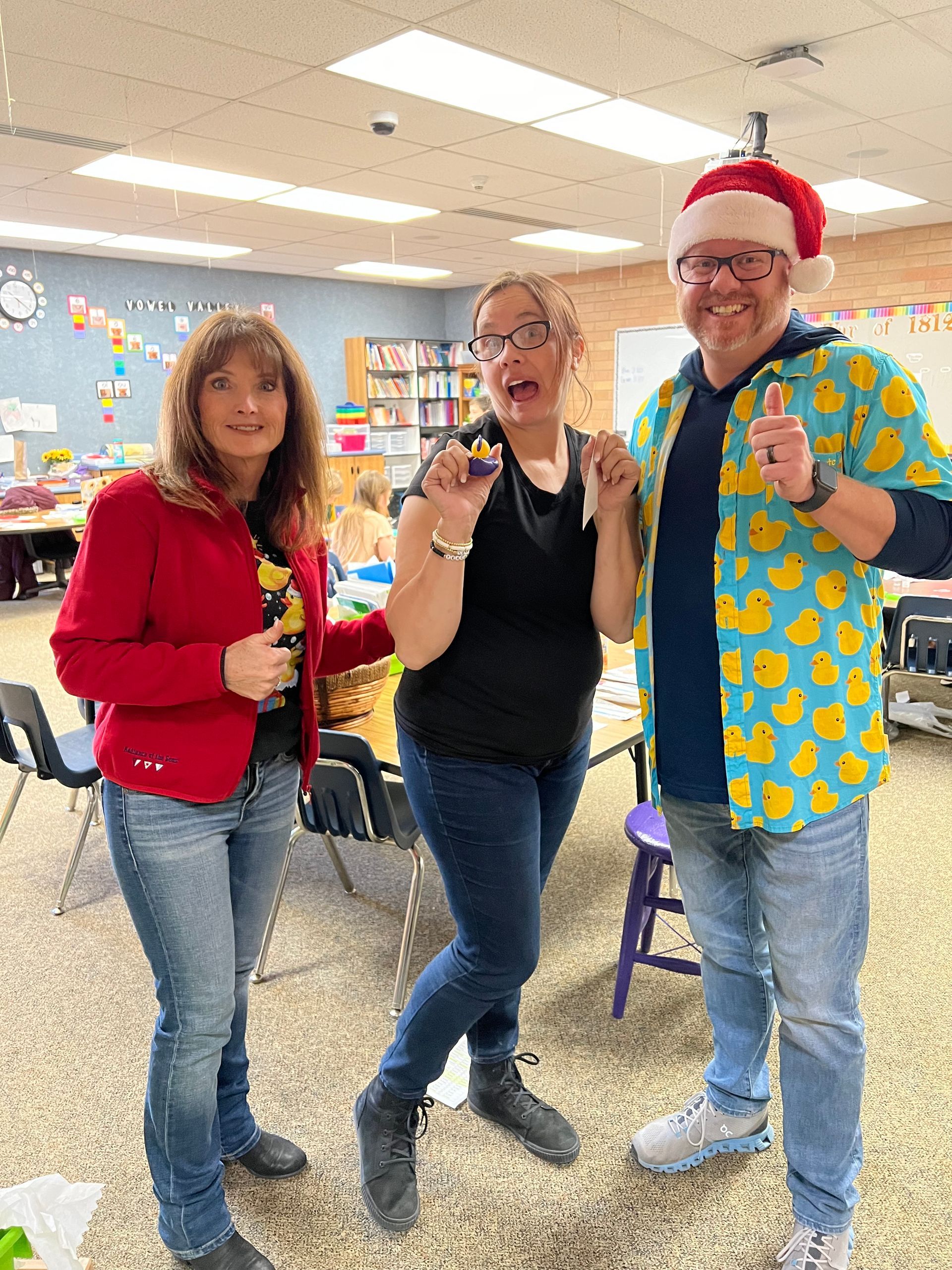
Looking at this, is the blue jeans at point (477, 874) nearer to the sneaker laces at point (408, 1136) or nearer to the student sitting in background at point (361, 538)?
the sneaker laces at point (408, 1136)

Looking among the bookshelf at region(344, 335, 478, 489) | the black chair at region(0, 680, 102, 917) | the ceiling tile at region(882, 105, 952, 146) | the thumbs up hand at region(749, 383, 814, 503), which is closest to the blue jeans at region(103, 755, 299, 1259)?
the thumbs up hand at region(749, 383, 814, 503)

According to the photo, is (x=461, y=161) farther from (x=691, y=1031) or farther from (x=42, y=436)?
(x=42, y=436)

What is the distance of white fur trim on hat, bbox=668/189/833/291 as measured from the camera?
1420 millimetres

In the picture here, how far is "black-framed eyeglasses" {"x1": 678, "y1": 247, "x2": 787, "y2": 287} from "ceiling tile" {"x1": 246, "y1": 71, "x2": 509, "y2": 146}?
3207 millimetres

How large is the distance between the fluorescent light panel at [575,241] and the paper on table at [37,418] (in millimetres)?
4785

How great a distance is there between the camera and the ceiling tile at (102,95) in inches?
151

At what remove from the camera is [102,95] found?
4129mm

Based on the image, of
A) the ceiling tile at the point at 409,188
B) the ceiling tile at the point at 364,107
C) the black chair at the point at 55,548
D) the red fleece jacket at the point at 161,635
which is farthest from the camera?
the black chair at the point at 55,548

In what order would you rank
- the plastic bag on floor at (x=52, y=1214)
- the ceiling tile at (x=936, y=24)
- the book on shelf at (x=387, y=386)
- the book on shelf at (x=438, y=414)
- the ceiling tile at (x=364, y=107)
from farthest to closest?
1. the book on shelf at (x=438, y=414)
2. the book on shelf at (x=387, y=386)
3. the ceiling tile at (x=364, y=107)
4. the ceiling tile at (x=936, y=24)
5. the plastic bag on floor at (x=52, y=1214)

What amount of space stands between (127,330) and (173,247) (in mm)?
1366

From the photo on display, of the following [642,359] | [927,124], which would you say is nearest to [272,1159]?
[927,124]

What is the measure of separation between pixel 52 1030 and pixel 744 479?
2.15 meters

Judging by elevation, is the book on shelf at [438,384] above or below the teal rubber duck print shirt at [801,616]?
above

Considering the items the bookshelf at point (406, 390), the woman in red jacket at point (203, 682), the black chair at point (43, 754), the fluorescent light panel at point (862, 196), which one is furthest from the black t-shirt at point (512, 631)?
the bookshelf at point (406, 390)
